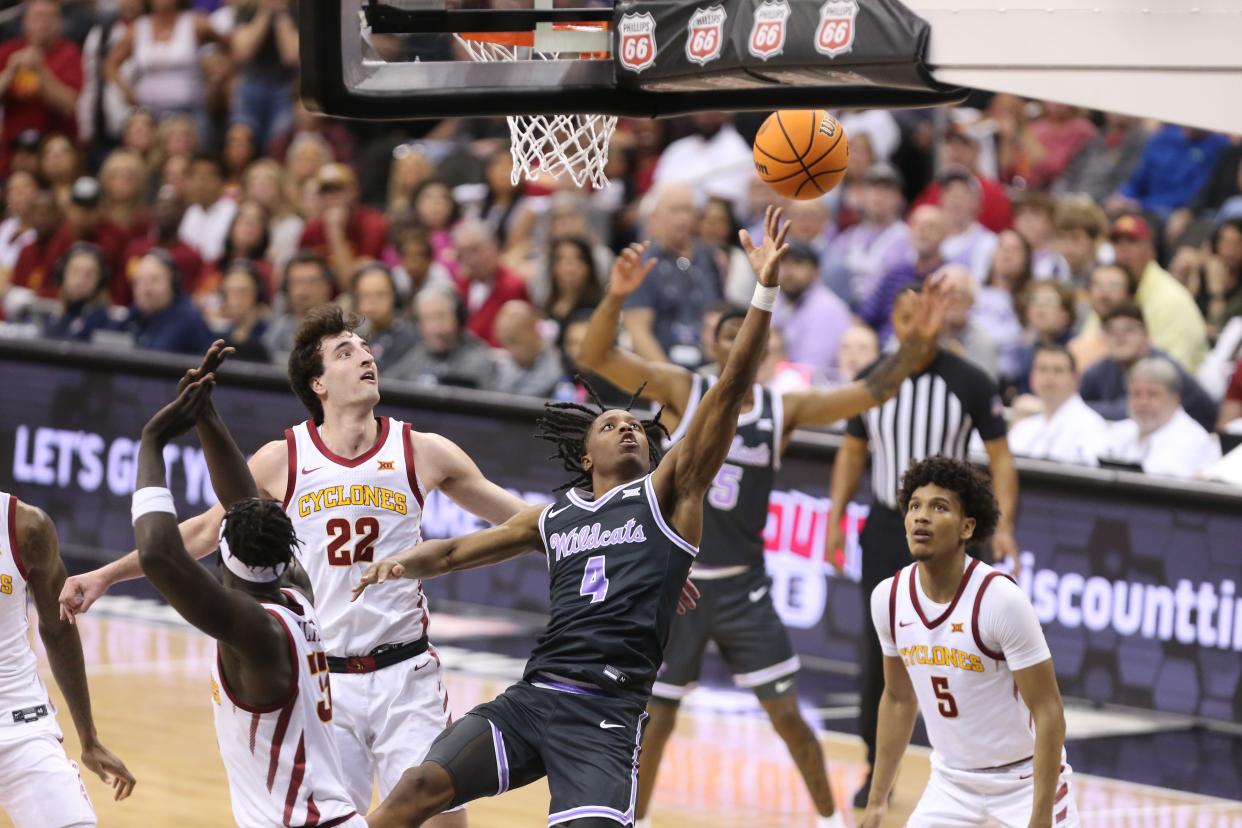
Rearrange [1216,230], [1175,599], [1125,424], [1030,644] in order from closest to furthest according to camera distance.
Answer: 1. [1030,644]
2. [1175,599]
3. [1125,424]
4. [1216,230]

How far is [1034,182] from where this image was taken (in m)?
15.2

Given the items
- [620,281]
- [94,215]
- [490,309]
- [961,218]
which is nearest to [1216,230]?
[961,218]

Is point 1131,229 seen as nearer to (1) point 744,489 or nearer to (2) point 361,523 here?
(1) point 744,489

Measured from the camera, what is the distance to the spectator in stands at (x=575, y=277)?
13.5 meters

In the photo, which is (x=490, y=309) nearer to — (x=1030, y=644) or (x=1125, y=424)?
(x=1125, y=424)

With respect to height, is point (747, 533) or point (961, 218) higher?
point (961, 218)

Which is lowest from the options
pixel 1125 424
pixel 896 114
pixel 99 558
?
pixel 99 558

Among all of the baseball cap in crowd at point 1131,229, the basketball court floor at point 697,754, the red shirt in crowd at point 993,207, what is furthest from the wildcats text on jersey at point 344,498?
the red shirt in crowd at point 993,207

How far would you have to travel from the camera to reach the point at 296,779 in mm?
5316

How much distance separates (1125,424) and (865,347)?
5.18 feet

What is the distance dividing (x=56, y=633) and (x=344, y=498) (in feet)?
3.45

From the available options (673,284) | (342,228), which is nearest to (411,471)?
(673,284)

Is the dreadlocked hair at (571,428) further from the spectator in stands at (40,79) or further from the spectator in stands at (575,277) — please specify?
the spectator in stands at (40,79)

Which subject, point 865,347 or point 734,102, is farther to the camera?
point 865,347
